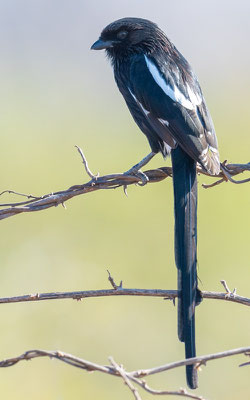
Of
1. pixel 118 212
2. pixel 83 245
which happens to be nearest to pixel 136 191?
pixel 118 212

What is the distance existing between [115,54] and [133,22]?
19 cm

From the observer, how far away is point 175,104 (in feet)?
12.8

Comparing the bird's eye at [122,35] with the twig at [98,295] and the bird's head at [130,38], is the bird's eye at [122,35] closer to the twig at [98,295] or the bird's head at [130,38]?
the bird's head at [130,38]

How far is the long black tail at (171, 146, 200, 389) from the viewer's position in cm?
299

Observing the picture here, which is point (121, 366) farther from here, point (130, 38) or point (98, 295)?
point (130, 38)

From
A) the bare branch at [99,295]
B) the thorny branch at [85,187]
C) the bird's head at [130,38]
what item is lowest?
the bare branch at [99,295]

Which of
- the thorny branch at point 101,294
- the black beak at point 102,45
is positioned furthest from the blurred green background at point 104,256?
the thorny branch at point 101,294

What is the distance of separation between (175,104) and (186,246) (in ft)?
2.75

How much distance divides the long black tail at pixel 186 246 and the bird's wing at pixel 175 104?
77mm

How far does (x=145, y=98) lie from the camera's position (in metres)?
4.03

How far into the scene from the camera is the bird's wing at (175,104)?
3.76 meters

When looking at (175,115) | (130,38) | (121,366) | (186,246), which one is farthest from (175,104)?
(121,366)

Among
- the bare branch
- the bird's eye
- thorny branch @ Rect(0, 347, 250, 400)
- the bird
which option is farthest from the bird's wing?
thorny branch @ Rect(0, 347, 250, 400)

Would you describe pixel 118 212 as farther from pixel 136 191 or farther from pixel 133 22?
pixel 133 22
